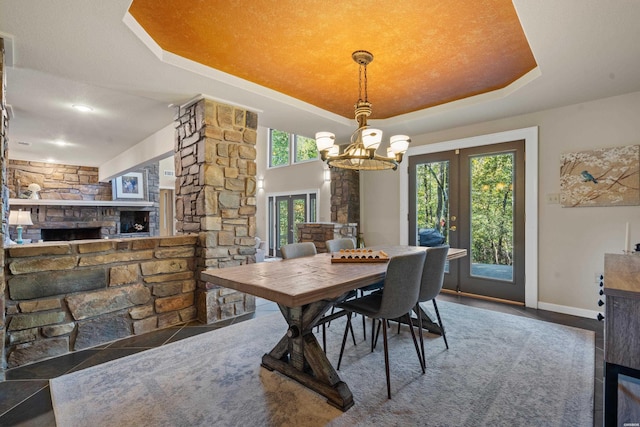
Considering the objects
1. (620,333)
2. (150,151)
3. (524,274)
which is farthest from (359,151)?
(150,151)

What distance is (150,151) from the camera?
5121mm

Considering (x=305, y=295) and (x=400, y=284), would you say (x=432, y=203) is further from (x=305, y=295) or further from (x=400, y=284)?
(x=305, y=295)

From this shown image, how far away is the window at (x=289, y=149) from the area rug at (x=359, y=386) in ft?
18.7

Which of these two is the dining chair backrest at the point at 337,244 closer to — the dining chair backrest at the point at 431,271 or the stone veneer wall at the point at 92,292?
the dining chair backrest at the point at 431,271

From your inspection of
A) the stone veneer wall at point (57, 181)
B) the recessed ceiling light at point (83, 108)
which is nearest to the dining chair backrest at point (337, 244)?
the recessed ceiling light at point (83, 108)

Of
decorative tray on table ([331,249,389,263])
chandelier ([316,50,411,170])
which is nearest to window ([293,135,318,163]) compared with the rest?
chandelier ([316,50,411,170])

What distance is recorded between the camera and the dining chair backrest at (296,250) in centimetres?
280

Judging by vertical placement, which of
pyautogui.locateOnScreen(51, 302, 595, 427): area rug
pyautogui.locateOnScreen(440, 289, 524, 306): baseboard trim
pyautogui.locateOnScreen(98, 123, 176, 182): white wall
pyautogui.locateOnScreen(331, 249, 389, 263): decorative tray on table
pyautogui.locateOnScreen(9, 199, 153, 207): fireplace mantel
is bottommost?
pyautogui.locateOnScreen(440, 289, 524, 306): baseboard trim

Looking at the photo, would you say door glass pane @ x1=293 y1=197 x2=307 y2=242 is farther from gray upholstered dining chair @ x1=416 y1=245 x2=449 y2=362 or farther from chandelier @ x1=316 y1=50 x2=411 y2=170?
gray upholstered dining chair @ x1=416 y1=245 x2=449 y2=362

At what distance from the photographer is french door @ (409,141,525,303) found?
3.91m

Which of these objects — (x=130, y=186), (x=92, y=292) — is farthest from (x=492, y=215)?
(x=130, y=186)

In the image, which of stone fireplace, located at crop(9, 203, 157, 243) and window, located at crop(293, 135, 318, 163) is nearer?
stone fireplace, located at crop(9, 203, 157, 243)

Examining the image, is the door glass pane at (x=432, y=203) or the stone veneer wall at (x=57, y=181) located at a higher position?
the stone veneer wall at (x=57, y=181)

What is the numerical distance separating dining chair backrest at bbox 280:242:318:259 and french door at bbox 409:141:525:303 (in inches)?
91.7
